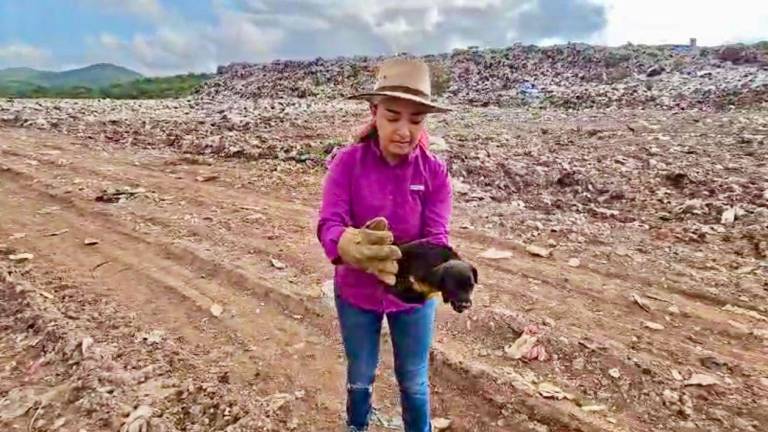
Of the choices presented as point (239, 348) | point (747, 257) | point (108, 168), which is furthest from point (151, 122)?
point (747, 257)

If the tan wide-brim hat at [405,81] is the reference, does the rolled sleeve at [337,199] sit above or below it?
below

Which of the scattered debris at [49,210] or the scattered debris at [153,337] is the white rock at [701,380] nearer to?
the scattered debris at [153,337]

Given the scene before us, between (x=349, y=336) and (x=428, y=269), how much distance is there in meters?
0.52

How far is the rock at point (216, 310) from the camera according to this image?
12.2 ft

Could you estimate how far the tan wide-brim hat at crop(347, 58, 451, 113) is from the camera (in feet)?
6.17

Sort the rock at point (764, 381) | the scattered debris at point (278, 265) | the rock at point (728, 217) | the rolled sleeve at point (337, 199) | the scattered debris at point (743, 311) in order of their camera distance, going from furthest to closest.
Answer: the rock at point (728, 217), the scattered debris at point (278, 265), the scattered debris at point (743, 311), the rock at point (764, 381), the rolled sleeve at point (337, 199)

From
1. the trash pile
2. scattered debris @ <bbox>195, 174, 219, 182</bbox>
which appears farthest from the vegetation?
scattered debris @ <bbox>195, 174, 219, 182</bbox>

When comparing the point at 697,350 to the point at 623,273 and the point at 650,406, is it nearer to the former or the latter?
the point at 650,406

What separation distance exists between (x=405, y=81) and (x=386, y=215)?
0.43 metres

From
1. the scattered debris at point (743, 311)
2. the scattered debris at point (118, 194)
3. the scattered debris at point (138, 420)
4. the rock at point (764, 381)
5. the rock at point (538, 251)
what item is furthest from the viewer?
the scattered debris at point (118, 194)

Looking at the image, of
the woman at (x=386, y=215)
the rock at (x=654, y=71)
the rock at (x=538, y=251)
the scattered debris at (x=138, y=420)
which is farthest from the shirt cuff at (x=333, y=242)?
the rock at (x=654, y=71)

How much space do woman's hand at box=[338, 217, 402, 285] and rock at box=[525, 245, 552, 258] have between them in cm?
296

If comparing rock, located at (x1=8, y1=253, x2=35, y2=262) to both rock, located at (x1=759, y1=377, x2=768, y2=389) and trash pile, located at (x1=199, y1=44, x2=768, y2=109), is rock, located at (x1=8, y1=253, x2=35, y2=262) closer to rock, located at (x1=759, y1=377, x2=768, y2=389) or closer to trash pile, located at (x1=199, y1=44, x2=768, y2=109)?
rock, located at (x1=759, y1=377, x2=768, y2=389)

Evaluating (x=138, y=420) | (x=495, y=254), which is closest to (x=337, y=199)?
(x=138, y=420)
